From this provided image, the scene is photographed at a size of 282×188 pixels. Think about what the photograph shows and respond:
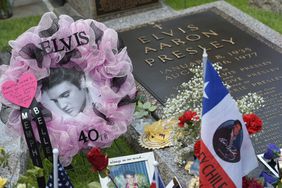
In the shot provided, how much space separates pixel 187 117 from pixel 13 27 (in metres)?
4.41

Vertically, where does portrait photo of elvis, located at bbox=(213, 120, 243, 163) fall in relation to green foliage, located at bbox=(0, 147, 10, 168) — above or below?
above

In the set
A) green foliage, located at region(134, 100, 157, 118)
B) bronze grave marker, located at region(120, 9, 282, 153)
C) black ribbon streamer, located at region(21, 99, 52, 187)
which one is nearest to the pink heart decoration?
black ribbon streamer, located at region(21, 99, 52, 187)

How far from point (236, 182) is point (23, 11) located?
6.05m

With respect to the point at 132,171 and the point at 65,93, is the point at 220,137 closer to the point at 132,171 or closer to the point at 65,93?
the point at 132,171

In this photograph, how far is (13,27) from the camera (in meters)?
7.96

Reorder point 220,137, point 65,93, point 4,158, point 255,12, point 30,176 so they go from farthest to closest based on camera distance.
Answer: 1. point 255,12
2. point 65,93
3. point 4,158
4. point 30,176
5. point 220,137

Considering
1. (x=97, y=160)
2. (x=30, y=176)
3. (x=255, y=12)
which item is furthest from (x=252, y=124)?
(x=255, y=12)

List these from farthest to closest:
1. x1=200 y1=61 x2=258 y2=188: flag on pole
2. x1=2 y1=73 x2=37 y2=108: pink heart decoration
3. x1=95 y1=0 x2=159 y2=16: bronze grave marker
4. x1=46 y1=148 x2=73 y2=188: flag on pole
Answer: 1. x1=95 y1=0 x2=159 y2=16: bronze grave marker
2. x1=2 y1=73 x2=37 y2=108: pink heart decoration
3. x1=46 y1=148 x2=73 y2=188: flag on pole
4. x1=200 y1=61 x2=258 y2=188: flag on pole

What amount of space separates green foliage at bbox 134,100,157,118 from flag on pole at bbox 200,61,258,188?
1964mm

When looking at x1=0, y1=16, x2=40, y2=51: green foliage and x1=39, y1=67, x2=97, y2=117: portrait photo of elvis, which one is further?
x1=0, y1=16, x2=40, y2=51: green foliage

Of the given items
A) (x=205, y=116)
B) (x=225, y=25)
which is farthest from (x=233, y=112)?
(x=225, y=25)

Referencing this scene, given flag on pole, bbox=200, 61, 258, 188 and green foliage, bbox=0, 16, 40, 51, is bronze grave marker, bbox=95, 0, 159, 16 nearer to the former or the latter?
green foliage, bbox=0, 16, 40, 51

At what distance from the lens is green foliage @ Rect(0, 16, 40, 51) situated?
764cm

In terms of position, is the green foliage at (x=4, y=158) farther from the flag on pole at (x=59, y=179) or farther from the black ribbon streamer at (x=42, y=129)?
the flag on pole at (x=59, y=179)
